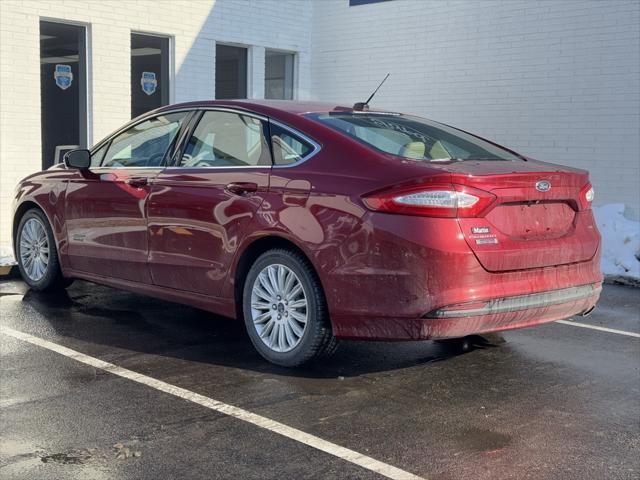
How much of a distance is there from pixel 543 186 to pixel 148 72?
350 inches

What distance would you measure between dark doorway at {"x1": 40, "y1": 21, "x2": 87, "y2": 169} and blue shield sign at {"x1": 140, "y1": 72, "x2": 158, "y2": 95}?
3.11 feet

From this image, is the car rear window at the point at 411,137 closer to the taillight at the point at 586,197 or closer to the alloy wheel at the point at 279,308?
the taillight at the point at 586,197

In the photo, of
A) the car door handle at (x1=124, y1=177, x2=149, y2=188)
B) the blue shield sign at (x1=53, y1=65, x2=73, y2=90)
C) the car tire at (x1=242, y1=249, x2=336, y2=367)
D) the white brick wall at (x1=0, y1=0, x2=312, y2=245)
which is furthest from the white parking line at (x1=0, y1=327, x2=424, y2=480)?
the blue shield sign at (x1=53, y1=65, x2=73, y2=90)

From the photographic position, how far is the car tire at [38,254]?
24.6 ft

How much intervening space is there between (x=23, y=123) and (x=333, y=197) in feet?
24.5

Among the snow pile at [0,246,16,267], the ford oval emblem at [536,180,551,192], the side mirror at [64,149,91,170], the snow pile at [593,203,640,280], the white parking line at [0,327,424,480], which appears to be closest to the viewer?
the white parking line at [0,327,424,480]

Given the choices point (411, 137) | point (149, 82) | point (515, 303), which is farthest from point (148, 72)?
point (515, 303)

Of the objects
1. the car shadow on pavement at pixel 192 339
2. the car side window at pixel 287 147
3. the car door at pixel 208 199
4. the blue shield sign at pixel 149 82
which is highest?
the blue shield sign at pixel 149 82

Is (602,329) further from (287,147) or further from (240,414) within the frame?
(240,414)

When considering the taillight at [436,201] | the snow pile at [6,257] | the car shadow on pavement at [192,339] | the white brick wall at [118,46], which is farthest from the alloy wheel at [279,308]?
the white brick wall at [118,46]

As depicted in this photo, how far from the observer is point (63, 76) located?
39.2 ft

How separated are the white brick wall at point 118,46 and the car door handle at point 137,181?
5248mm

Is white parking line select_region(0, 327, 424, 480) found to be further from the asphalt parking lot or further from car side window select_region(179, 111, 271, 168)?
car side window select_region(179, 111, 271, 168)

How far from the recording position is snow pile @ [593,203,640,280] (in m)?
9.84
